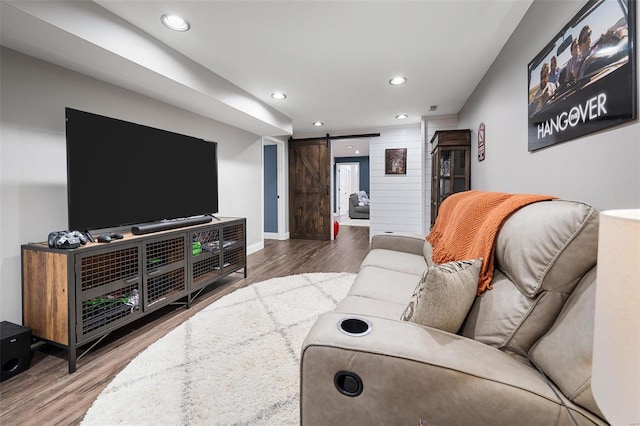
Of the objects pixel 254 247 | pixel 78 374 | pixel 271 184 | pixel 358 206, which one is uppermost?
pixel 271 184

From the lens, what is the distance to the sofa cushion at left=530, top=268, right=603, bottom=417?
680 millimetres

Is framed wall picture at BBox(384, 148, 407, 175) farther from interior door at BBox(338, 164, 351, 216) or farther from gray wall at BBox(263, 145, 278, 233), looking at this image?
interior door at BBox(338, 164, 351, 216)

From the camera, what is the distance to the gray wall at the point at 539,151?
108cm

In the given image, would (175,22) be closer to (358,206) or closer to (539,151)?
(539,151)

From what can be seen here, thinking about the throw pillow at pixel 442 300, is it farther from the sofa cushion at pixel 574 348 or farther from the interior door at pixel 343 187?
the interior door at pixel 343 187

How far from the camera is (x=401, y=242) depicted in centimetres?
260

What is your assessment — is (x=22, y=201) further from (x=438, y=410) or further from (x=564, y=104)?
(x=564, y=104)

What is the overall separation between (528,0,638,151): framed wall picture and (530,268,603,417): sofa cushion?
75cm

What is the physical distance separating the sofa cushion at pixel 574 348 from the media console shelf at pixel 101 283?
2.27 metres

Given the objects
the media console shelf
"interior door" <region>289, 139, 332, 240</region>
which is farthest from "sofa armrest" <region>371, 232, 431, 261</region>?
"interior door" <region>289, 139, 332, 240</region>

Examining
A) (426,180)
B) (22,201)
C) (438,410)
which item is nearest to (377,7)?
Answer: (438,410)

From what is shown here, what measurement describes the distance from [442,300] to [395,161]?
454 centimetres

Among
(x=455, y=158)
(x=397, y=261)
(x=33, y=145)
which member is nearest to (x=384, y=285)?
(x=397, y=261)

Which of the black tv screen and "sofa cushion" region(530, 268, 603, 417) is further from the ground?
the black tv screen
